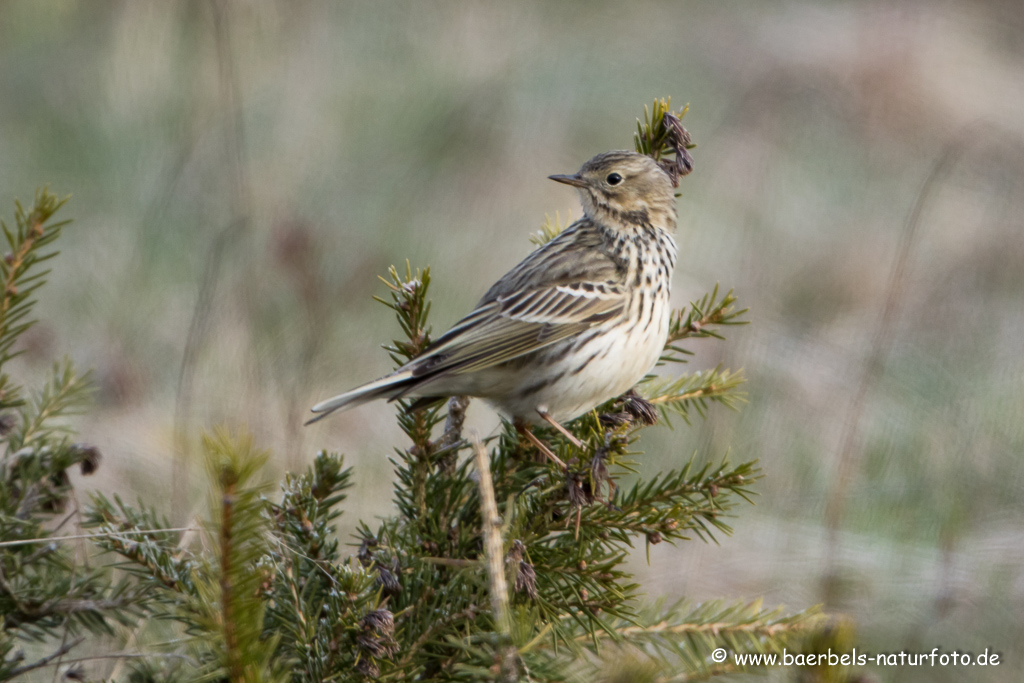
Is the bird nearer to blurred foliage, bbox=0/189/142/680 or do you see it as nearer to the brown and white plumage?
the brown and white plumage

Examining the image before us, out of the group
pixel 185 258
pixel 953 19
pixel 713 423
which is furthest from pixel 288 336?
pixel 953 19

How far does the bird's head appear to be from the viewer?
4297 mm

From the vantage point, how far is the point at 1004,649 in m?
5.16

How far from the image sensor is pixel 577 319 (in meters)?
4.13

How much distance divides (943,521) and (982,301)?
125 inches

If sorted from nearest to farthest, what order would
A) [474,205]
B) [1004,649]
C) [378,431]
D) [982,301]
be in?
1. [1004,649]
2. [378,431]
3. [982,301]
4. [474,205]

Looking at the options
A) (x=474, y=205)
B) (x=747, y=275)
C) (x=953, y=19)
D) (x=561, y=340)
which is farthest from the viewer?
(x=953, y=19)

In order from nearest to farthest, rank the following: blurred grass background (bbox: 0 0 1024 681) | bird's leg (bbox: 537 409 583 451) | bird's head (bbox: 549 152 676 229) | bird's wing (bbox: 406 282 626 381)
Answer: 1. bird's leg (bbox: 537 409 583 451)
2. bird's wing (bbox: 406 282 626 381)
3. bird's head (bbox: 549 152 676 229)
4. blurred grass background (bbox: 0 0 1024 681)

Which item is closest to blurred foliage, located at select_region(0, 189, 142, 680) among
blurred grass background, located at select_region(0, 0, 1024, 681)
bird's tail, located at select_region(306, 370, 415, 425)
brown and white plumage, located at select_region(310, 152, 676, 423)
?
bird's tail, located at select_region(306, 370, 415, 425)

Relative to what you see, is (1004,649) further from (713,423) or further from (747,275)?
Result: (747,275)

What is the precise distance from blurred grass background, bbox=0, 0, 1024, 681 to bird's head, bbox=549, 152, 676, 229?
59.8 inches

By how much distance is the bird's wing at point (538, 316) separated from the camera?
13.3 feet

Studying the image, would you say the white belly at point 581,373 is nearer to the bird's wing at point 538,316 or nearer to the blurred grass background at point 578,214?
the bird's wing at point 538,316

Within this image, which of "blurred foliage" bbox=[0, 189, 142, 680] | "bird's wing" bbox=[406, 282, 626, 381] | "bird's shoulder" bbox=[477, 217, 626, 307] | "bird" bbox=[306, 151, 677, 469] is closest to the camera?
"blurred foliage" bbox=[0, 189, 142, 680]
